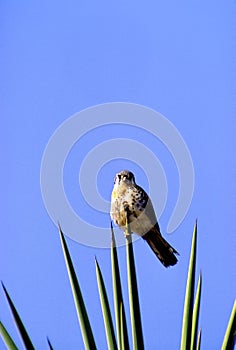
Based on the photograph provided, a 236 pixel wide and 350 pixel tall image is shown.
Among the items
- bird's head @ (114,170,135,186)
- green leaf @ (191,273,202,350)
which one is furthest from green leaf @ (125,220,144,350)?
bird's head @ (114,170,135,186)

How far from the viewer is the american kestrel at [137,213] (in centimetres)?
500

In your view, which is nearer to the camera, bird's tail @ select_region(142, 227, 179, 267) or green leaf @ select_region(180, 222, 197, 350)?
green leaf @ select_region(180, 222, 197, 350)

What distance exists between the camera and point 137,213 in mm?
5453

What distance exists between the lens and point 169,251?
501cm

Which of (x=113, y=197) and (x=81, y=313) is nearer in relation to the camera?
(x=81, y=313)

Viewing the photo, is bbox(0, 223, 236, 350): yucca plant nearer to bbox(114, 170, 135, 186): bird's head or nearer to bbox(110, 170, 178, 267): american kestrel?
bbox(110, 170, 178, 267): american kestrel

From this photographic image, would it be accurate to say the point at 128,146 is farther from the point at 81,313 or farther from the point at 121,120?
the point at 81,313

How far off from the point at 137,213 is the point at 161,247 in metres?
0.53

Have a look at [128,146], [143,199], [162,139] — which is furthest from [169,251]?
[162,139]

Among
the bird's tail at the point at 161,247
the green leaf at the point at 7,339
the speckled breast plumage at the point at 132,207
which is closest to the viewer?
the green leaf at the point at 7,339

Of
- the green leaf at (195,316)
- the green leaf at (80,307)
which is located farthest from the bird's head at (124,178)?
the green leaf at (80,307)

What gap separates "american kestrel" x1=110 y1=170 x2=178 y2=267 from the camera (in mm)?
5000

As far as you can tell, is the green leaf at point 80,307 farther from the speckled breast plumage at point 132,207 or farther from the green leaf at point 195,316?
the speckled breast plumage at point 132,207

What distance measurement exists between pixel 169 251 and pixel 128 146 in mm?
1079
